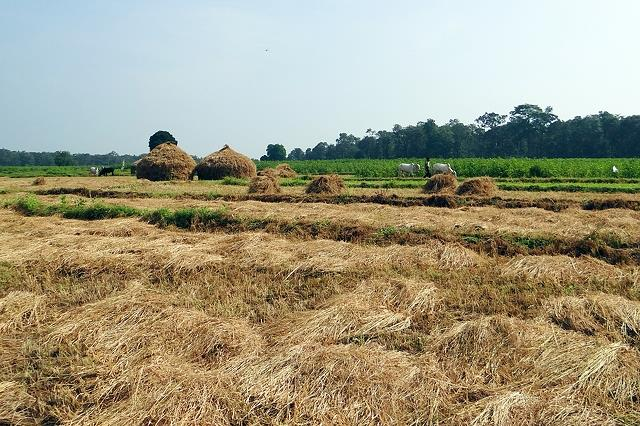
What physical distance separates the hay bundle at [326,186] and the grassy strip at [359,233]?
5542mm

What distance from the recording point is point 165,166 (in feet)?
79.0

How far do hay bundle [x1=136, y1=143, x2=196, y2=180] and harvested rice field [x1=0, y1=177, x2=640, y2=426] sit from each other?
624 inches

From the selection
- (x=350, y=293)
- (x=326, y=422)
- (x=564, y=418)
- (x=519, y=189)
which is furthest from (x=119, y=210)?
(x=519, y=189)

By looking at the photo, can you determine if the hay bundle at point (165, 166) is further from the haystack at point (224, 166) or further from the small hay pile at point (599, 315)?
the small hay pile at point (599, 315)

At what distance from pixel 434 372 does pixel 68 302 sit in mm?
4215

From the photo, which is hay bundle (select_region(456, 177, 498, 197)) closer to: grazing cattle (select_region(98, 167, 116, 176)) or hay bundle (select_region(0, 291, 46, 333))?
hay bundle (select_region(0, 291, 46, 333))

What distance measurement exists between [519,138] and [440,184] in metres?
54.7

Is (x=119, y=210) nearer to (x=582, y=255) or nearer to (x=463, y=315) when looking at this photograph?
(x=463, y=315)

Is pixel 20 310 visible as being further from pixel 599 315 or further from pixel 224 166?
pixel 224 166

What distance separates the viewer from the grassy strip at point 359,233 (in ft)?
23.1

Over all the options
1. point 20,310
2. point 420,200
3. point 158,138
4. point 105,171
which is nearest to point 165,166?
point 105,171

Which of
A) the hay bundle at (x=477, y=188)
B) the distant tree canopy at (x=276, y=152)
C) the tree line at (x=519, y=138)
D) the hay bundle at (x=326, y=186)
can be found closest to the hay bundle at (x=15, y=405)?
the hay bundle at (x=326, y=186)

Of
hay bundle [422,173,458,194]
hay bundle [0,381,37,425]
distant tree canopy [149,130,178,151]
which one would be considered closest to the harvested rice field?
hay bundle [0,381,37,425]

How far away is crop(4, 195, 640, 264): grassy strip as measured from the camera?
7047mm
